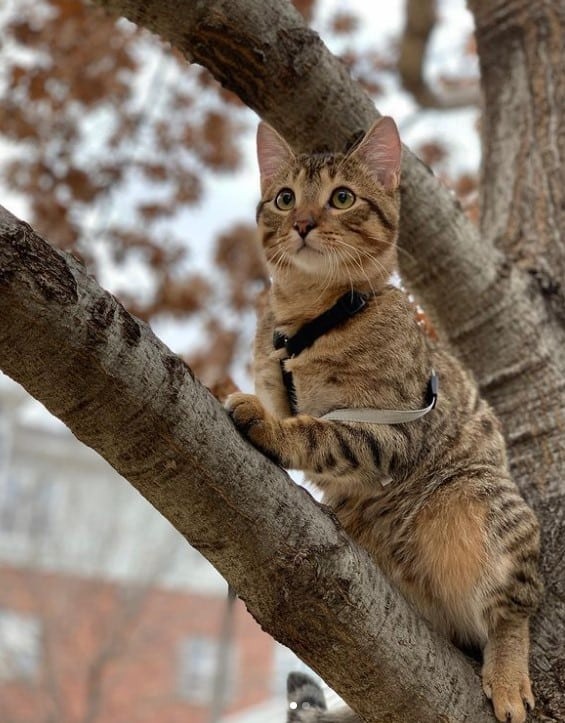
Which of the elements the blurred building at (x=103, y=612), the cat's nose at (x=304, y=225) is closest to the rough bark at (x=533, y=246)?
the cat's nose at (x=304, y=225)

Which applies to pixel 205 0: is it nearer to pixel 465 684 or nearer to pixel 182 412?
pixel 182 412

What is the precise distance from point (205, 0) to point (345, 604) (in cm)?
174

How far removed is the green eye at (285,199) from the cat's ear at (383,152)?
0.24 metres

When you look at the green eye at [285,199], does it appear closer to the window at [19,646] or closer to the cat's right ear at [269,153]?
the cat's right ear at [269,153]

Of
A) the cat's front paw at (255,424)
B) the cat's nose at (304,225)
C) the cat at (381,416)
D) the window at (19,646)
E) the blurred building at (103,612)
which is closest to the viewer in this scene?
the cat's front paw at (255,424)

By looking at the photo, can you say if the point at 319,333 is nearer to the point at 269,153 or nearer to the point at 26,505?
the point at 269,153

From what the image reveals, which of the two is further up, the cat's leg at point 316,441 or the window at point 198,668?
the window at point 198,668

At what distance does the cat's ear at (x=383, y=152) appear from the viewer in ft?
8.61

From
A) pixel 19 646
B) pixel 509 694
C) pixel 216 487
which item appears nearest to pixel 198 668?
pixel 19 646

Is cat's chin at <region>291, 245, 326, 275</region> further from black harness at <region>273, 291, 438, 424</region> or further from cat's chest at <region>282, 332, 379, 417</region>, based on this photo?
cat's chest at <region>282, 332, 379, 417</region>

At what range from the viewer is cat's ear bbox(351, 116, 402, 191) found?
2625mm

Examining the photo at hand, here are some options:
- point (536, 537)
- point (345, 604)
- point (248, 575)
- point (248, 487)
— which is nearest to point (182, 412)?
point (248, 487)

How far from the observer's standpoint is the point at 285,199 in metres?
2.73

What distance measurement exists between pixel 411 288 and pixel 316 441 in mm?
1179
